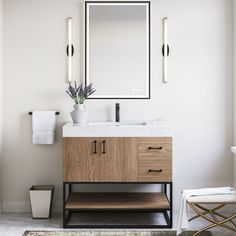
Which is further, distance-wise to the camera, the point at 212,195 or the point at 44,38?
the point at 44,38

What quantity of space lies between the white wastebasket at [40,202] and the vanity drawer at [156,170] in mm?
969

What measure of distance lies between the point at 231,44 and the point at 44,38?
1862mm

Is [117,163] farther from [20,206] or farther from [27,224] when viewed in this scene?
[20,206]

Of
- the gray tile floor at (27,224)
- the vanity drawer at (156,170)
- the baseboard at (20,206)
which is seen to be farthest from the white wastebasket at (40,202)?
the vanity drawer at (156,170)

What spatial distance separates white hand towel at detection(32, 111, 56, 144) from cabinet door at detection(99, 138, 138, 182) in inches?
25.5

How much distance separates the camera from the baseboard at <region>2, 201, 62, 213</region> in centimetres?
454

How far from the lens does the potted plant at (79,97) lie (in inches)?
164

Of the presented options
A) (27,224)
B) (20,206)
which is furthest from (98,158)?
(20,206)

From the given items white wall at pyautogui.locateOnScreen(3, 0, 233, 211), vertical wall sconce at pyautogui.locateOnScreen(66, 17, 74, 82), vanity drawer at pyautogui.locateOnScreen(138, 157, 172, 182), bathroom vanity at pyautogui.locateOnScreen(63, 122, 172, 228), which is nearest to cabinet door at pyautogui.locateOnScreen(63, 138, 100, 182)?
bathroom vanity at pyautogui.locateOnScreen(63, 122, 172, 228)

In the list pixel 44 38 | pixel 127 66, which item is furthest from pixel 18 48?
pixel 127 66

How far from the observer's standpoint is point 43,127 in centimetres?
439

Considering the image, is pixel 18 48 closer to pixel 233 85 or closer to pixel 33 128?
pixel 33 128

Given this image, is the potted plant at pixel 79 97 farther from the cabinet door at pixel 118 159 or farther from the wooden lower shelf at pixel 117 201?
the wooden lower shelf at pixel 117 201

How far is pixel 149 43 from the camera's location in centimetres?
446
